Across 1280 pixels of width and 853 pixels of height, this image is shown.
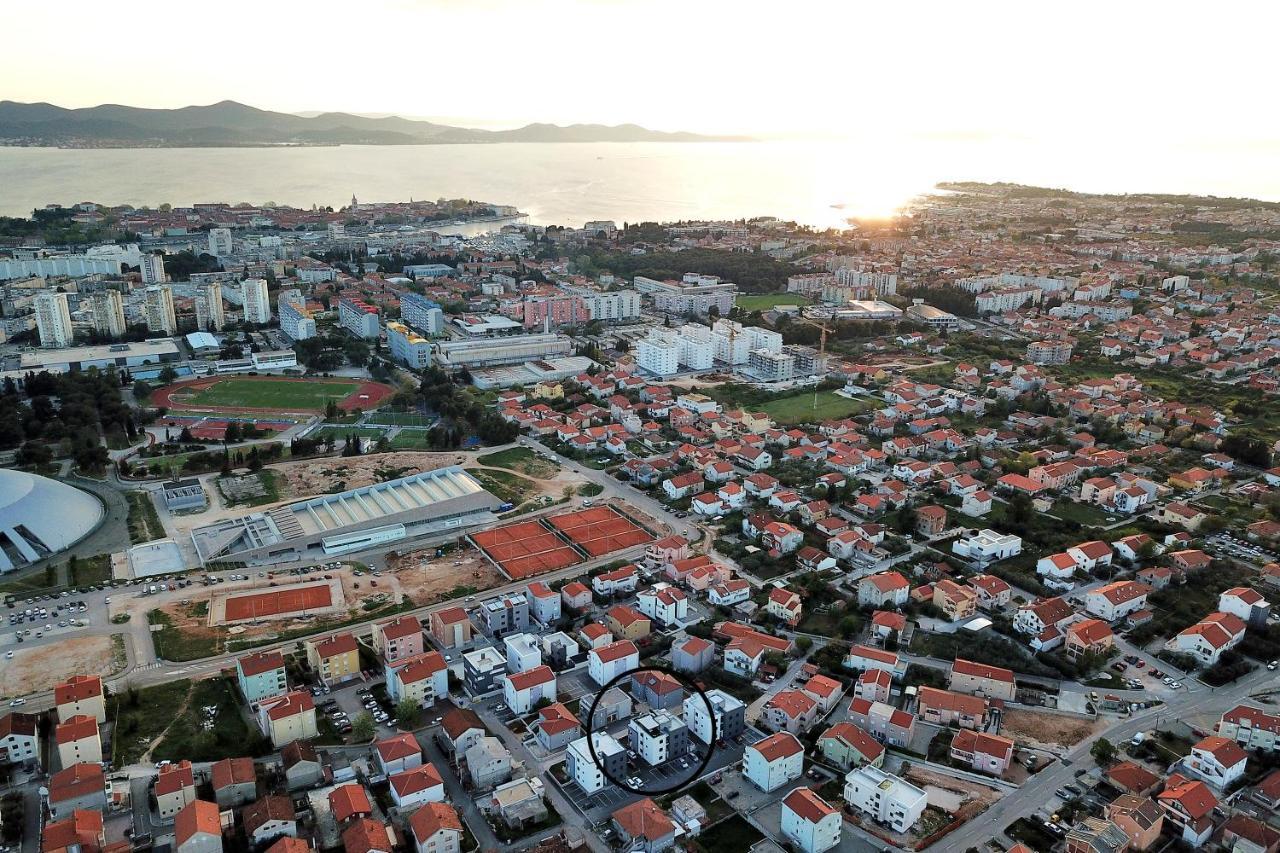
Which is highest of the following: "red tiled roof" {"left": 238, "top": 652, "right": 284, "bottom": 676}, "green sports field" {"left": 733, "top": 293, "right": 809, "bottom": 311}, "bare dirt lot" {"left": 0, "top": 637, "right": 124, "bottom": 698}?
"green sports field" {"left": 733, "top": 293, "right": 809, "bottom": 311}

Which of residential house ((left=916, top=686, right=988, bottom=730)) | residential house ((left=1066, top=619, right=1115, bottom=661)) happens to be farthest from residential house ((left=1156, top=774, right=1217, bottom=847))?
residential house ((left=1066, top=619, right=1115, bottom=661))

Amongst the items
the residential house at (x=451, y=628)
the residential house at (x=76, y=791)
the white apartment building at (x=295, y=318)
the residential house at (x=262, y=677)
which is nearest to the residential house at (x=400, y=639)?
the residential house at (x=451, y=628)

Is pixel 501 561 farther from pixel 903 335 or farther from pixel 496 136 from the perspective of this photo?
pixel 496 136

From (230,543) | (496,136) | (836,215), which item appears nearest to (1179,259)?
(836,215)

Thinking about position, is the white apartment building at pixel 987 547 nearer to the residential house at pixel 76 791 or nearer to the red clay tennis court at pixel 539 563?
the red clay tennis court at pixel 539 563

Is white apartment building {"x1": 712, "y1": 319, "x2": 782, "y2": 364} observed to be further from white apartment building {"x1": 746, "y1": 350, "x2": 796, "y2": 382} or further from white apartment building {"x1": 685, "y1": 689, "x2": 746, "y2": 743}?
white apartment building {"x1": 685, "y1": 689, "x2": 746, "y2": 743}
